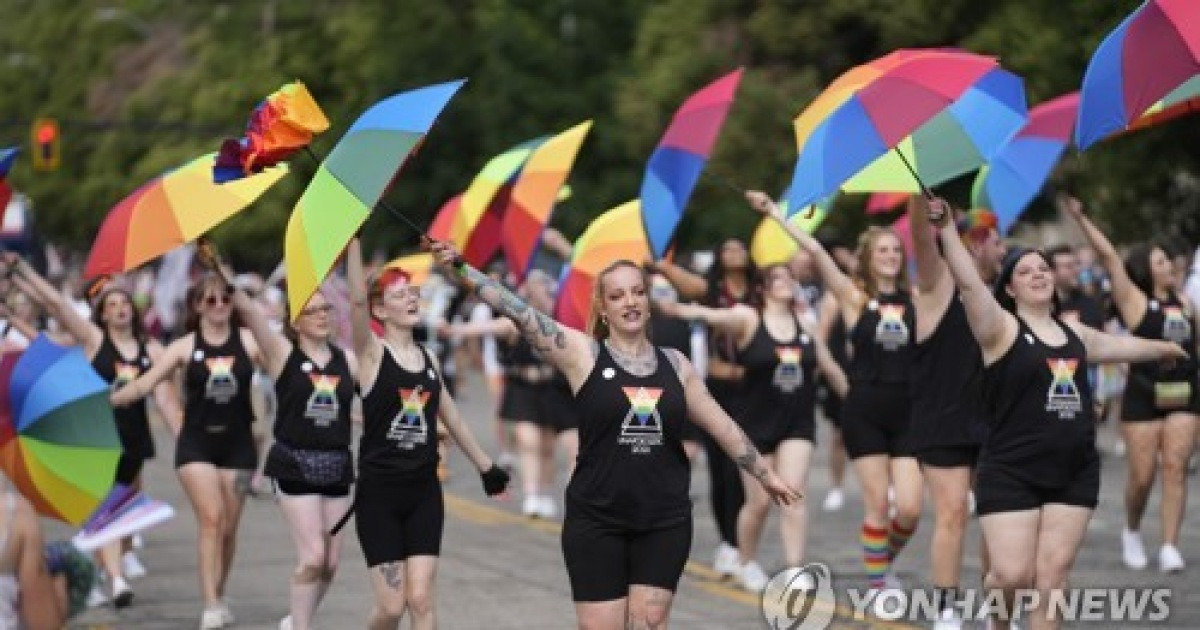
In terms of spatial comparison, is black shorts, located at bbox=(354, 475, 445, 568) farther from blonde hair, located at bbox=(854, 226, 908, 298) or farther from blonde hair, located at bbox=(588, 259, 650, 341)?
blonde hair, located at bbox=(854, 226, 908, 298)

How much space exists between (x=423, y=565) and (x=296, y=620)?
1112mm

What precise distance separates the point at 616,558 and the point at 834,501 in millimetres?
10657

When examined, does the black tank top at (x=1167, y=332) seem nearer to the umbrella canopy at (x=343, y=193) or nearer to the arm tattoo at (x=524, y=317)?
the arm tattoo at (x=524, y=317)

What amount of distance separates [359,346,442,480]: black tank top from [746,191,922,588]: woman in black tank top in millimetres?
3164

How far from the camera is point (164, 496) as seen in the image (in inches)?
842

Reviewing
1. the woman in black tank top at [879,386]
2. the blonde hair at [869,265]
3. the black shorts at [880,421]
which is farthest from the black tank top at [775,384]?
the blonde hair at [869,265]

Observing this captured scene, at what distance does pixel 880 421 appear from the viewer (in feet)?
45.3

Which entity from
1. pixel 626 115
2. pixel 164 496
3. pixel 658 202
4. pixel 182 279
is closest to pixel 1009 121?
pixel 658 202

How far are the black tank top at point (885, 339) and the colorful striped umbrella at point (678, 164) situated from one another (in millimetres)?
1177

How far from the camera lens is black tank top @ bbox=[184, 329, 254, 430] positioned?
13.7 metres

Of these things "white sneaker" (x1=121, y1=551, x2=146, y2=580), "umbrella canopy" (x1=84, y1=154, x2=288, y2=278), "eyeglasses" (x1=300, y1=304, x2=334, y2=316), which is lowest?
"white sneaker" (x1=121, y1=551, x2=146, y2=580)

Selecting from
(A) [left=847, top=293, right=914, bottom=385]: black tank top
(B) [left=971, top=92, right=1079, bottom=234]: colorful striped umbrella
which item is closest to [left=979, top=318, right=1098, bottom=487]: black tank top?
(A) [left=847, top=293, right=914, bottom=385]: black tank top

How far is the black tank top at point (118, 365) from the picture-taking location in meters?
14.6

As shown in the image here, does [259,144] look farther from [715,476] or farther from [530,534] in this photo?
[530,534]
